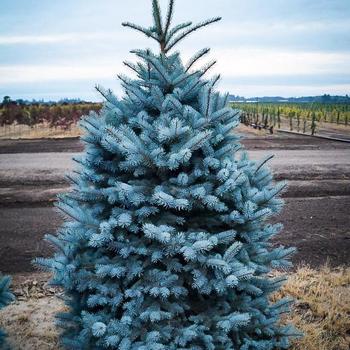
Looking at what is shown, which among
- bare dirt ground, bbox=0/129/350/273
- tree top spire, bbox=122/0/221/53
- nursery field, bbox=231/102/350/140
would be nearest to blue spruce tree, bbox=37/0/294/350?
tree top spire, bbox=122/0/221/53

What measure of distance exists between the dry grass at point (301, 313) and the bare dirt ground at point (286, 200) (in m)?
0.97

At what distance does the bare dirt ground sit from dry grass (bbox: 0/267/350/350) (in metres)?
0.97

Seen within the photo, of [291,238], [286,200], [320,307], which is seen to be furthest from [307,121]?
[320,307]

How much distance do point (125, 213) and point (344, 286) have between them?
3.40 metres

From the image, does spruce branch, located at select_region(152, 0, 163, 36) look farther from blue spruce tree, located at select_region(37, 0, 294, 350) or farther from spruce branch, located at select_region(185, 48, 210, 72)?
spruce branch, located at select_region(185, 48, 210, 72)

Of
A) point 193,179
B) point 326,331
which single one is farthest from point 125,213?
point 326,331

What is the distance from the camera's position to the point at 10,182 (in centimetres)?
1161

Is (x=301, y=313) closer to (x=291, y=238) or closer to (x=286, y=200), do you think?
(x=291, y=238)

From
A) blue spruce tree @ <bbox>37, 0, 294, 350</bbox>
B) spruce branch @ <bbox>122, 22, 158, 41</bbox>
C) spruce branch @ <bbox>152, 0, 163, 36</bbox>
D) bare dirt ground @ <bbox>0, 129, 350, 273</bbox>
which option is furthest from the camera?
bare dirt ground @ <bbox>0, 129, 350, 273</bbox>

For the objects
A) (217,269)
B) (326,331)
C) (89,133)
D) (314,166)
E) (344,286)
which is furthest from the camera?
(314,166)

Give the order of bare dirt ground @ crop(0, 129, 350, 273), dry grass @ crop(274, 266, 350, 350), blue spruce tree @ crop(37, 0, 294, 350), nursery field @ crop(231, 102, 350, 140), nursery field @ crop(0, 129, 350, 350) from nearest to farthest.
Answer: blue spruce tree @ crop(37, 0, 294, 350) → dry grass @ crop(274, 266, 350, 350) → nursery field @ crop(0, 129, 350, 350) → bare dirt ground @ crop(0, 129, 350, 273) → nursery field @ crop(231, 102, 350, 140)

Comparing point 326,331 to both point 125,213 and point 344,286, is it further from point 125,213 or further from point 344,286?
point 125,213

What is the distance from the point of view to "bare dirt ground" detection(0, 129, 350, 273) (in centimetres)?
650

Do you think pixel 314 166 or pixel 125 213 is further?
pixel 314 166
